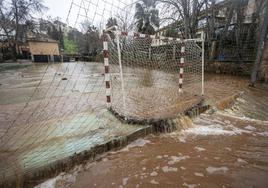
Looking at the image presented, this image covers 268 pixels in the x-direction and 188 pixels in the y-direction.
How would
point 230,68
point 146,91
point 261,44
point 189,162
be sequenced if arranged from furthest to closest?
1. point 230,68
2. point 261,44
3. point 146,91
4. point 189,162

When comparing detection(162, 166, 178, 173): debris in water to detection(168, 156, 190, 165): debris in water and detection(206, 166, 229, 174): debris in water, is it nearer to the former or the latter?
detection(168, 156, 190, 165): debris in water

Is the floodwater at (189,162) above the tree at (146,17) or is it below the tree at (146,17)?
below

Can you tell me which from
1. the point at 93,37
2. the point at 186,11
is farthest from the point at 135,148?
the point at 186,11

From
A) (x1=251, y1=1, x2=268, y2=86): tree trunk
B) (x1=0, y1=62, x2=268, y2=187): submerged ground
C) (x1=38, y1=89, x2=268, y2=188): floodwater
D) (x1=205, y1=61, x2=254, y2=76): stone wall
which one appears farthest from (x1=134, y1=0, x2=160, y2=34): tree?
(x1=38, y1=89, x2=268, y2=188): floodwater

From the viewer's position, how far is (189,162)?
90.8 inches

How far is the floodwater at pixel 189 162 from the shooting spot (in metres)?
1.95

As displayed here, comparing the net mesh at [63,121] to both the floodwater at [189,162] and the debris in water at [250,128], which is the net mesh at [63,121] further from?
the debris in water at [250,128]

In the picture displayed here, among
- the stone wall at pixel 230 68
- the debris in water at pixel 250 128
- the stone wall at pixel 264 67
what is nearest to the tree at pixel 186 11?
the stone wall at pixel 230 68

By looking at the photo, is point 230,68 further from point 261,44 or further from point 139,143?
point 139,143

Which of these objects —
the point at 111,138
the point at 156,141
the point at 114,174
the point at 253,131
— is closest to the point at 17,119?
the point at 111,138

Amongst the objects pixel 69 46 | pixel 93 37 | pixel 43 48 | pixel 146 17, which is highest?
pixel 146 17

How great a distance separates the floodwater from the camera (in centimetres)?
195

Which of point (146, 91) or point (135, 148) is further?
point (146, 91)

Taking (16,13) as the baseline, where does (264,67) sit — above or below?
below
